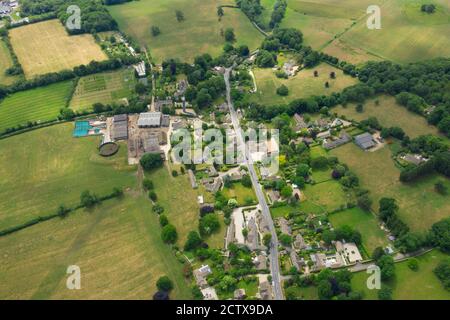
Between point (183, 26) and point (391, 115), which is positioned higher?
point (183, 26)

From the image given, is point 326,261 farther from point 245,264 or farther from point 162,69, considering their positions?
point 162,69

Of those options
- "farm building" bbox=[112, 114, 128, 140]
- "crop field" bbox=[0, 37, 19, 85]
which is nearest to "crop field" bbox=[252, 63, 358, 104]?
"farm building" bbox=[112, 114, 128, 140]

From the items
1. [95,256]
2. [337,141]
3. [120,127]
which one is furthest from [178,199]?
[337,141]

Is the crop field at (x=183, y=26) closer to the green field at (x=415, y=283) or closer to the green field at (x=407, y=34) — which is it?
the green field at (x=407, y=34)

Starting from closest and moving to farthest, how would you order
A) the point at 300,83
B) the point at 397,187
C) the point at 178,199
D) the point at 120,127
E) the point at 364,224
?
the point at 364,224 → the point at 178,199 → the point at 397,187 → the point at 120,127 → the point at 300,83

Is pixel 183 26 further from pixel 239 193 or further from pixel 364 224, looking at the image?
pixel 364 224

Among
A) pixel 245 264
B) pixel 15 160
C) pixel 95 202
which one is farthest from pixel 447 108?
pixel 15 160
